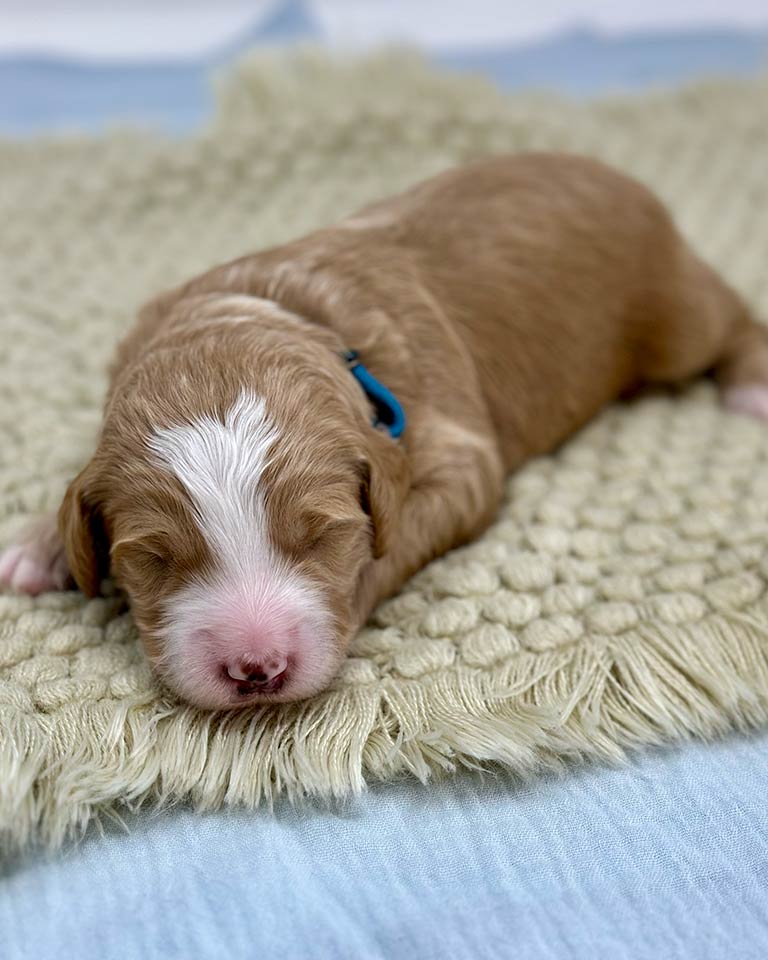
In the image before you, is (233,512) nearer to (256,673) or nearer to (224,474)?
(224,474)

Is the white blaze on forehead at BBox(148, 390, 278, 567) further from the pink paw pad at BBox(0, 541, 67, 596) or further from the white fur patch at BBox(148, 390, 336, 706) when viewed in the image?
the pink paw pad at BBox(0, 541, 67, 596)

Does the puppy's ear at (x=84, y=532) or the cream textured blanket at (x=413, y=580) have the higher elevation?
the puppy's ear at (x=84, y=532)

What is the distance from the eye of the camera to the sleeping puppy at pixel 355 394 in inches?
58.7

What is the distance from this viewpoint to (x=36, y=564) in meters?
1.86

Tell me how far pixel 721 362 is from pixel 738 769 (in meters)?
1.32

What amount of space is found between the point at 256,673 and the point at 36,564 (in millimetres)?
580

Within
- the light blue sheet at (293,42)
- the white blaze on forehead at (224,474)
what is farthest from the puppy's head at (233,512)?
the light blue sheet at (293,42)

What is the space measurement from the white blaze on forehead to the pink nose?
13cm

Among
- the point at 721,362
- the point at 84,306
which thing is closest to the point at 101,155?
the point at 84,306

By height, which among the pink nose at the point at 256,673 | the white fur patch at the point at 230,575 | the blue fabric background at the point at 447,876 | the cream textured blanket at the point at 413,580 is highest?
the white fur patch at the point at 230,575

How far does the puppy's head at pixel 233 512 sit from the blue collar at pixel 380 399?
174 mm

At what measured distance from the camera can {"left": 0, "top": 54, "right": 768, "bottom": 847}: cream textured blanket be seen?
156 cm

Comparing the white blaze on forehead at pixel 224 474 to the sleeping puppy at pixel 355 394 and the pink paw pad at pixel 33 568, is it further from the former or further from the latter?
the pink paw pad at pixel 33 568

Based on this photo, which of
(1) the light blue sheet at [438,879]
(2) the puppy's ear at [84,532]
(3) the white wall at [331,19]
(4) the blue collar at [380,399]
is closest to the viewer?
(1) the light blue sheet at [438,879]
